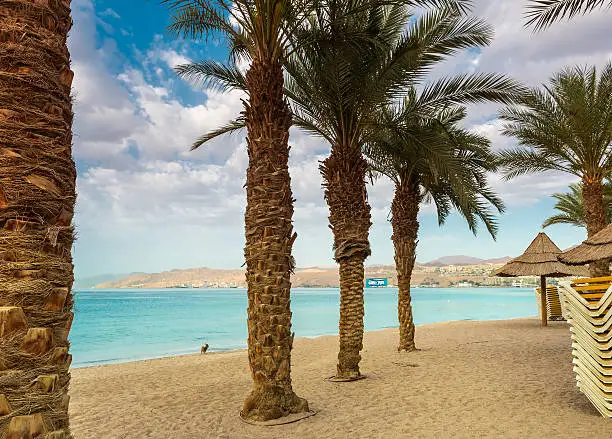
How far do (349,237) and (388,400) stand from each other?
2.99 meters

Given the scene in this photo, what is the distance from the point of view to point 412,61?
8336 mm

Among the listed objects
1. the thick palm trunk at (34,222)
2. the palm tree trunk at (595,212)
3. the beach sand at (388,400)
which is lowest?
the beach sand at (388,400)

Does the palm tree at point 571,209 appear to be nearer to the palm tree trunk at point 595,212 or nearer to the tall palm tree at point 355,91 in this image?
the palm tree trunk at point 595,212

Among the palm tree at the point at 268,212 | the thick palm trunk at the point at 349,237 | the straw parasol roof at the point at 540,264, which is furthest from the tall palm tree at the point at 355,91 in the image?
the straw parasol roof at the point at 540,264

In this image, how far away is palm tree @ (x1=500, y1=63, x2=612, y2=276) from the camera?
1248 centimetres

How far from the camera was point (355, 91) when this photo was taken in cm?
840

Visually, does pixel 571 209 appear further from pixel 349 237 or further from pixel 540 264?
pixel 349 237

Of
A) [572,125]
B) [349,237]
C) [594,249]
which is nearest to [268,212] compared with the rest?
[349,237]

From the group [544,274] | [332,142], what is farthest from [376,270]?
[332,142]

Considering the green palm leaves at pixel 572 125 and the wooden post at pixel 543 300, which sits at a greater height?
the green palm leaves at pixel 572 125

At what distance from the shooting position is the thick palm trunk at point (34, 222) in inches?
82.4

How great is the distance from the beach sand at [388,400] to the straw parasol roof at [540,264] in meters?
5.27

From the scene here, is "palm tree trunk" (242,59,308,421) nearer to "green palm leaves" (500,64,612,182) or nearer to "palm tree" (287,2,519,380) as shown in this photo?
"palm tree" (287,2,519,380)

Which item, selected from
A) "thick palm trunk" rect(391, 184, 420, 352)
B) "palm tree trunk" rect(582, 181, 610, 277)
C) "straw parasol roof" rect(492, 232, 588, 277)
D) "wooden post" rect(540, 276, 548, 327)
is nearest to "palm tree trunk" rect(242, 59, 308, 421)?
"thick palm trunk" rect(391, 184, 420, 352)
